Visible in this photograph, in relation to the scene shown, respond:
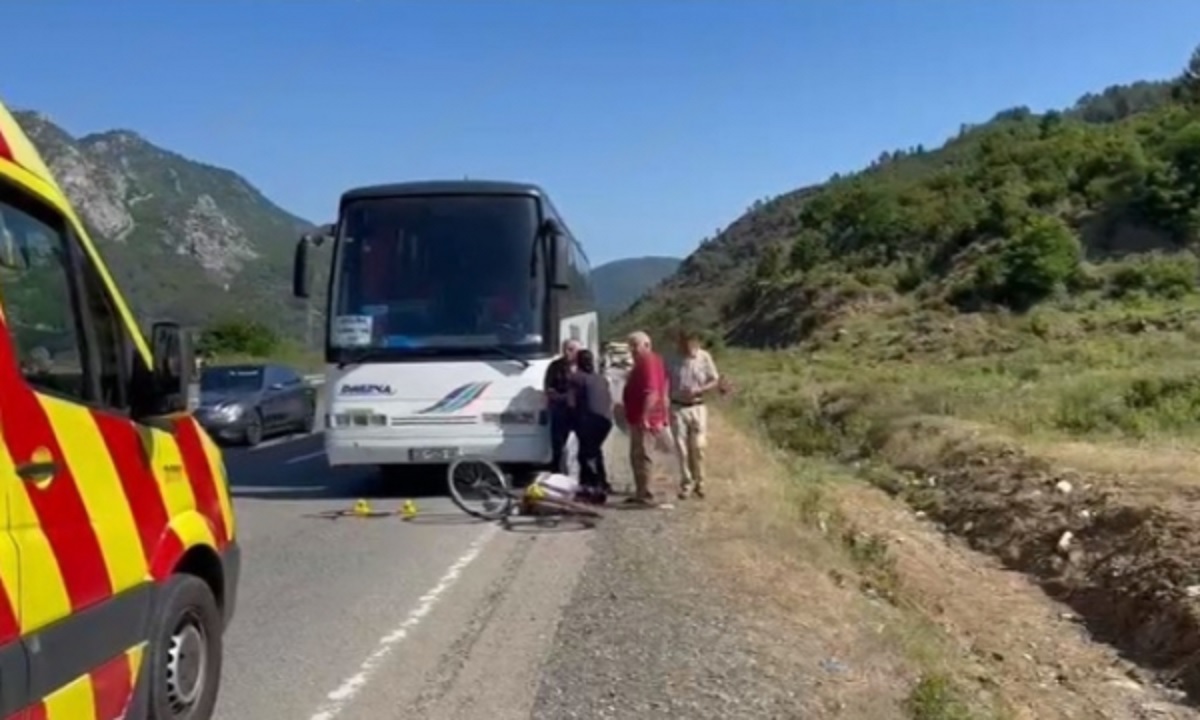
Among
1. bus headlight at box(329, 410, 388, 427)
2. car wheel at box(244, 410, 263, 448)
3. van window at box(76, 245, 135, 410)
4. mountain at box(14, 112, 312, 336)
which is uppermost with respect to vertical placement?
mountain at box(14, 112, 312, 336)

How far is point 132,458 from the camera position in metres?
5.26

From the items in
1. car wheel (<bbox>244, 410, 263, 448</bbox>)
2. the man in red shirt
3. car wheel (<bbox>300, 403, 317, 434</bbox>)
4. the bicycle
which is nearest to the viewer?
the bicycle

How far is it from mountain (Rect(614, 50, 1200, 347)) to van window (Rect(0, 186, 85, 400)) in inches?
1481

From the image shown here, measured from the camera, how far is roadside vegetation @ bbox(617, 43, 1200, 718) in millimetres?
13703

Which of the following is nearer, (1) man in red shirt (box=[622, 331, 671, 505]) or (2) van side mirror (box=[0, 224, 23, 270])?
(2) van side mirror (box=[0, 224, 23, 270])

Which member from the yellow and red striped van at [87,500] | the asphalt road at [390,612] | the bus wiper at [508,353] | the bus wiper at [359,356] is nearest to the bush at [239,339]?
the bus wiper at [359,356]

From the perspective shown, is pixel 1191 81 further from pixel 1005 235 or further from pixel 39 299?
pixel 39 299

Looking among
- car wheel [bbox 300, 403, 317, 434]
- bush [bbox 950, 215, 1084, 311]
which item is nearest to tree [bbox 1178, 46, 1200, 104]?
bush [bbox 950, 215, 1084, 311]

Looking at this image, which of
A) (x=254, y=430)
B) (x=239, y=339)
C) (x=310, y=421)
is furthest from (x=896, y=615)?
(x=239, y=339)

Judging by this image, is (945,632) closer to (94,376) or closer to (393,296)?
(393,296)

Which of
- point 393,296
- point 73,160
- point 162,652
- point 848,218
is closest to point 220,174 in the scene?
point 73,160

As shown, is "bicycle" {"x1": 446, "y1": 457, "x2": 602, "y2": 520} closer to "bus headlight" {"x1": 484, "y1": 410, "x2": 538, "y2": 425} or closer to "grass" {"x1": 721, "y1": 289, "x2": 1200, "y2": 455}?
"bus headlight" {"x1": 484, "y1": 410, "x2": 538, "y2": 425}

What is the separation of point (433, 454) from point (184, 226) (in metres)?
104

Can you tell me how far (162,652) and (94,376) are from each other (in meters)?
1.14
